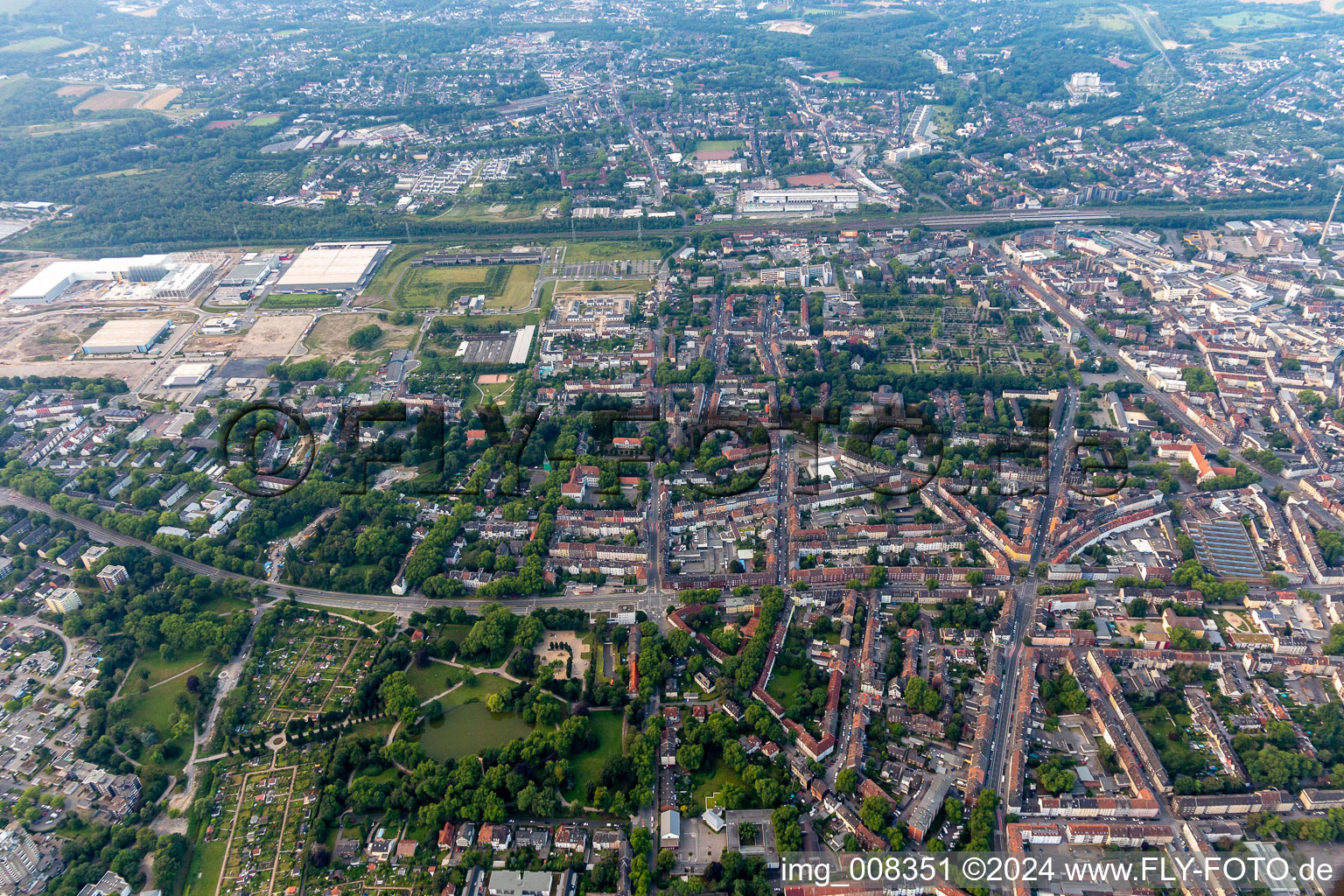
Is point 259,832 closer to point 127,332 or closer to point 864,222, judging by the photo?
point 127,332

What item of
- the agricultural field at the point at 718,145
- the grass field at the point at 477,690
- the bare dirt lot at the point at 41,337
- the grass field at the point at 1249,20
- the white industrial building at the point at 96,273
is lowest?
the grass field at the point at 477,690

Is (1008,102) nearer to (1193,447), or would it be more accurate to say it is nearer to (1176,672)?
(1193,447)

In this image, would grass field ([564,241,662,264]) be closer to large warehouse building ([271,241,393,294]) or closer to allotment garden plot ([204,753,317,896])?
large warehouse building ([271,241,393,294])

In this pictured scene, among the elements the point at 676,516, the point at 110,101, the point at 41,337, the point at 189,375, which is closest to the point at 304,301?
the point at 189,375

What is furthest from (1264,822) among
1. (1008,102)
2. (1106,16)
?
(1106,16)

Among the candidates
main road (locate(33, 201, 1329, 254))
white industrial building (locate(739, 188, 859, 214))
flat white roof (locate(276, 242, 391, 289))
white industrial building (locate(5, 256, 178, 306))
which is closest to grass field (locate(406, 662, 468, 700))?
flat white roof (locate(276, 242, 391, 289))

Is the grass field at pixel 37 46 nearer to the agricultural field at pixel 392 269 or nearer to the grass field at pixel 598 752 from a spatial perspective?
the agricultural field at pixel 392 269

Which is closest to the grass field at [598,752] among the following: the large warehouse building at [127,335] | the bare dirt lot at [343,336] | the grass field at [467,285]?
the bare dirt lot at [343,336]
